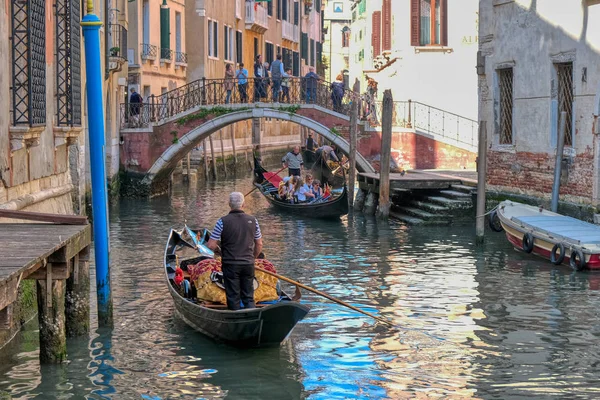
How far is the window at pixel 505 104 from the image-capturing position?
50.4 ft

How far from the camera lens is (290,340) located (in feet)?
27.4

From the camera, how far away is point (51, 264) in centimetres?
682

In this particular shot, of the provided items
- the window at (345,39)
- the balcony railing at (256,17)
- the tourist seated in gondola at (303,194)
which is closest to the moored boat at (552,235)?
the tourist seated in gondola at (303,194)

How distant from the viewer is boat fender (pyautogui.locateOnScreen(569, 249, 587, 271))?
37.2 feet

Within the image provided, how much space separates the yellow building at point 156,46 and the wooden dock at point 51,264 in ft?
48.1

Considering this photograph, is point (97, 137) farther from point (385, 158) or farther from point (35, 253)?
point (385, 158)

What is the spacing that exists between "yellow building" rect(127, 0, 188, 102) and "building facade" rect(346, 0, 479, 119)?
4.51 metres

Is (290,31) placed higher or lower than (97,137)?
higher

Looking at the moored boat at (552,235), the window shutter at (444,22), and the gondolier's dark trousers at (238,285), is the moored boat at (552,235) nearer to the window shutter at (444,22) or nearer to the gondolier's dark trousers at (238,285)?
the gondolier's dark trousers at (238,285)

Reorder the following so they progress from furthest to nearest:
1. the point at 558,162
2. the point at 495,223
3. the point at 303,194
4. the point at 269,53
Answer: the point at 269,53
the point at 303,194
the point at 495,223
the point at 558,162

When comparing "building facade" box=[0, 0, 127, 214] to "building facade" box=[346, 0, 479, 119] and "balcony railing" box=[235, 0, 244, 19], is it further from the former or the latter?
"balcony railing" box=[235, 0, 244, 19]

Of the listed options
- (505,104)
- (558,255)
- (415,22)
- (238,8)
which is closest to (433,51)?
(415,22)

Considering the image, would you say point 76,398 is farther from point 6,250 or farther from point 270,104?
point 270,104

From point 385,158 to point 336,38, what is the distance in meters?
39.6
